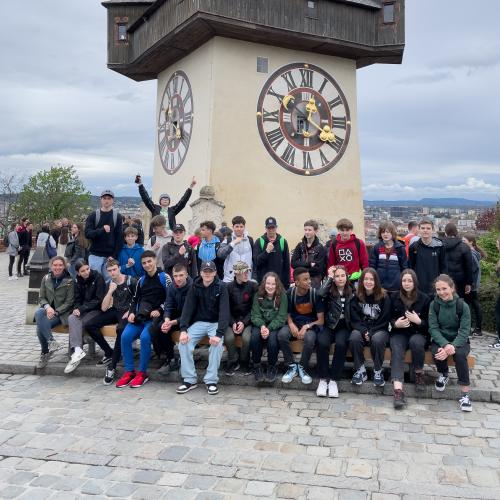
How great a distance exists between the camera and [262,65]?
12133 mm

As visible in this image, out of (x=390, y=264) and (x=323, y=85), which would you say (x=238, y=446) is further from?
(x=323, y=85)

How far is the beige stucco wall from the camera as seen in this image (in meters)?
11.8

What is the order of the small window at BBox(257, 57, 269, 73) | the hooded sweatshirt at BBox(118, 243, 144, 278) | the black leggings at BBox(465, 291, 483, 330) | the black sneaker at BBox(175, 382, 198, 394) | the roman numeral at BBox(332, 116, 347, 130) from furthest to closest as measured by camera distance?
the roman numeral at BBox(332, 116, 347, 130)
the small window at BBox(257, 57, 269, 73)
the black leggings at BBox(465, 291, 483, 330)
the hooded sweatshirt at BBox(118, 243, 144, 278)
the black sneaker at BBox(175, 382, 198, 394)

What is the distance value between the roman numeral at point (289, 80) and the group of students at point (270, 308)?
687 cm

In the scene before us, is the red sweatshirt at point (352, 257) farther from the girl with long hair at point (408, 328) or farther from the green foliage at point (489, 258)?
the green foliage at point (489, 258)

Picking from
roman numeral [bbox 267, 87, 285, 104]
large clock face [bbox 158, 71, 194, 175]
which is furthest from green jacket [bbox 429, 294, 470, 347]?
large clock face [bbox 158, 71, 194, 175]

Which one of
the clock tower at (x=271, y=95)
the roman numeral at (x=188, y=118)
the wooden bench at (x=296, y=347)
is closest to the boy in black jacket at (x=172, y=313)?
the wooden bench at (x=296, y=347)

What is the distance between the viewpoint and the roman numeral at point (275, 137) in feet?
40.3

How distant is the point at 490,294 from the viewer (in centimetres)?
838

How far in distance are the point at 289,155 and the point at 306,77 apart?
194 centimetres

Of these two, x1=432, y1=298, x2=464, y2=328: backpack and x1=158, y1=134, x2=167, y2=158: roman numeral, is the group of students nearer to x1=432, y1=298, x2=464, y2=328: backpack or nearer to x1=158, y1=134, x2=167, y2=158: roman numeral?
x1=432, y1=298, x2=464, y2=328: backpack

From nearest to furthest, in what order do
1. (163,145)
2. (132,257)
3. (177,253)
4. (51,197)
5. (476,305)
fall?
(177,253)
(132,257)
(476,305)
(163,145)
(51,197)

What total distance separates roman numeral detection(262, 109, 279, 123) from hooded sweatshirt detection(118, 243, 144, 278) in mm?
6346

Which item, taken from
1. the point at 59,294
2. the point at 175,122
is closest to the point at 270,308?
the point at 59,294
